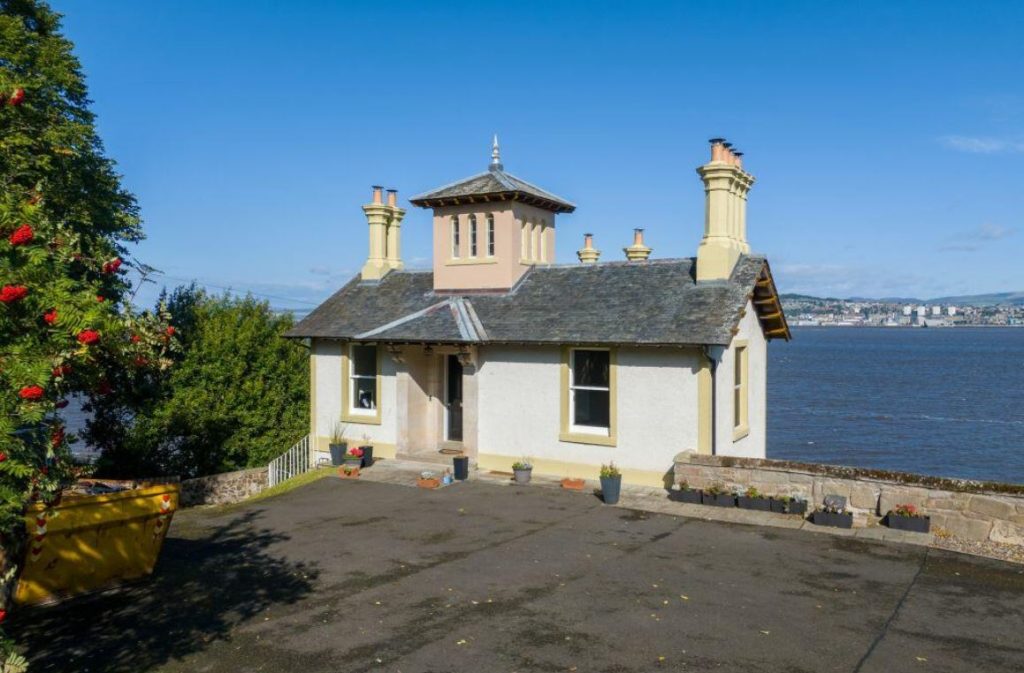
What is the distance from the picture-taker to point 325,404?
71.2 feet

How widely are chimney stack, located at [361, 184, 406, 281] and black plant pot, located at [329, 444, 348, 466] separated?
19.6ft

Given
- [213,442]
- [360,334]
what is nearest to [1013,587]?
[360,334]

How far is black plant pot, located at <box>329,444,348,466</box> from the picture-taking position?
2012 cm

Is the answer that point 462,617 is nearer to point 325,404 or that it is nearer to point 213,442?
point 325,404

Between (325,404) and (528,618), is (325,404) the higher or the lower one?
the higher one

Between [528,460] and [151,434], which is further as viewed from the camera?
[151,434]

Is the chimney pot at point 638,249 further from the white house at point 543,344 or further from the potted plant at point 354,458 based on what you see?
the potted plant at point 354,458

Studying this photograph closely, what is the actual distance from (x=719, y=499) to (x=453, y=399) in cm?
861

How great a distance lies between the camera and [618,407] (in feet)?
56.1

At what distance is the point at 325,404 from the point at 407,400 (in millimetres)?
3048

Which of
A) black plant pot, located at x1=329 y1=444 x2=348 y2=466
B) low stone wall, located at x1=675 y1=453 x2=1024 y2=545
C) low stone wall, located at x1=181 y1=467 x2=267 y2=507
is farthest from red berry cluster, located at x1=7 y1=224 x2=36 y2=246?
black plant pot, located at x1=329 y1=444 x2=348 y2=466

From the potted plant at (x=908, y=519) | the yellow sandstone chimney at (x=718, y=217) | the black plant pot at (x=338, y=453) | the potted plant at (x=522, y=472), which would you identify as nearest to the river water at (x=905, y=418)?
the yellow sandstone chimney at (x=718, y=217)

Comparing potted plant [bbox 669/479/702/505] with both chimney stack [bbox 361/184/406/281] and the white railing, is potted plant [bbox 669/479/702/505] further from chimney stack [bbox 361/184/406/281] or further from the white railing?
chimney stack [bbox 361/184/406/281]

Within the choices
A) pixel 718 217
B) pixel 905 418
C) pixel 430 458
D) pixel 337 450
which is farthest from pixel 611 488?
pixel 905 418
